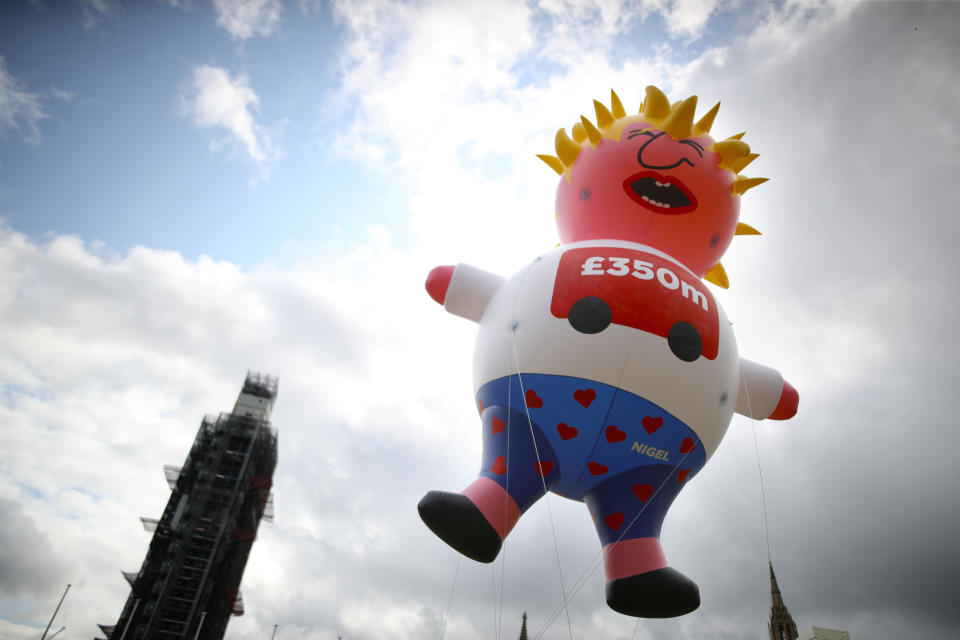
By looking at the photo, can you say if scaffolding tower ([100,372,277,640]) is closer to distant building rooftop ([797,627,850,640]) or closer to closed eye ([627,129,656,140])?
closed eye ([627,129,656,140])

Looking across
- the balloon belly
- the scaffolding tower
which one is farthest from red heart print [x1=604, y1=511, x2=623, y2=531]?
the scaffolding tower

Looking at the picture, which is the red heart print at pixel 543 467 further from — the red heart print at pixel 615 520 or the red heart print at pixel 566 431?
the red heart print at pixel 615 520

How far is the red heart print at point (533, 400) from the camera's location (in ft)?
21.2

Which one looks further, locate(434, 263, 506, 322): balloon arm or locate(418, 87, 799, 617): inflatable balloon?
locate(434, 263, 506, 322): balloon arm

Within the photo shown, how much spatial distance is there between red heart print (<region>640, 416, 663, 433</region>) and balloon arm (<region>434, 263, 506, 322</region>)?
2589 millimetres

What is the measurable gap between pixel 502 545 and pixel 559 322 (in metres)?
2.38

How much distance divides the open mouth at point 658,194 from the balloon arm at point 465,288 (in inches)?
79.0

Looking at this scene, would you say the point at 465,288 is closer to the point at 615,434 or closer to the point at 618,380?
the point at 618,380

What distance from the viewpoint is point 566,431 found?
637cm

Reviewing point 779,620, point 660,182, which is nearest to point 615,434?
point 660,182

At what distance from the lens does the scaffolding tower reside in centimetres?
2945

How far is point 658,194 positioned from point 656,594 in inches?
179

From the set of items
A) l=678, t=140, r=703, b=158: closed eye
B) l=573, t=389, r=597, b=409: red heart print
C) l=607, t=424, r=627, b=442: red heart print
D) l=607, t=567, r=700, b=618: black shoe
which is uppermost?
l=678, t=140, r=703, b=158: closed eye

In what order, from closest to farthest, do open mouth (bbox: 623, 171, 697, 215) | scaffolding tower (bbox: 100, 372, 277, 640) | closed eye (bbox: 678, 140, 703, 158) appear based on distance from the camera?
open mouth (bbox: 623, 171, 697, 215) < closed eye (bbox: 678, 140, 703, 158) < scaffolding tower (bbox: 100, 372, 277, 640)
